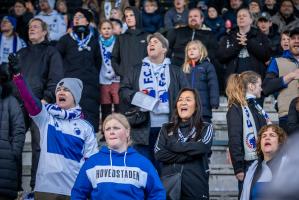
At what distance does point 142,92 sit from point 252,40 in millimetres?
2488

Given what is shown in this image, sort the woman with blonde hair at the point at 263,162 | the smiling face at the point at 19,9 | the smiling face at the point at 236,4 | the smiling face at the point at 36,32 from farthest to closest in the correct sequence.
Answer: the smiling face at the point at 236,4, the smiling face at the point at 19,9, the smiling face at the point at 36,32, the woman with blonde hair at the point at 263,162

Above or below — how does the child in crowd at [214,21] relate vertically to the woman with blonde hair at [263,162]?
above

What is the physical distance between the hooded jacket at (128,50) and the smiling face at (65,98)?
3456 millimetres

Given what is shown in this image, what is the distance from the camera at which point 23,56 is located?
10.3m

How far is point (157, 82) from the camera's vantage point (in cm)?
962

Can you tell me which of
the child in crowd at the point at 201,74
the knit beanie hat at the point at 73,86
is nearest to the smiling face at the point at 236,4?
the child in crowd at the point at 201,74

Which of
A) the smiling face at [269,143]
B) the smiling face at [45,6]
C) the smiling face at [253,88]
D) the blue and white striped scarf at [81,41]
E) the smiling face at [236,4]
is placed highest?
the smiling face at [236,4]

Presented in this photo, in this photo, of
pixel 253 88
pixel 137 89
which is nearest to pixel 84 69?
pixel 137 89

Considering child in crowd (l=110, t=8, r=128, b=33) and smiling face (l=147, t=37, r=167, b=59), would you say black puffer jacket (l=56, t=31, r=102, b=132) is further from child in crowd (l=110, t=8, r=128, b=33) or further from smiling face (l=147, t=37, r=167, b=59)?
child in crowd (l=110, t=8, r=128, b=33)

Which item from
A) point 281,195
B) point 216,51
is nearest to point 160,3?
point 216,51

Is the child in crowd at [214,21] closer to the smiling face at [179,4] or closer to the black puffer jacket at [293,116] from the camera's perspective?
the smiling face at [179,4]

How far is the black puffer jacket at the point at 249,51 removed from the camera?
11445 millimetres

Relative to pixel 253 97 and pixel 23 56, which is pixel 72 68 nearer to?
pixel 23 56

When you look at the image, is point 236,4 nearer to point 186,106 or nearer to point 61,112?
point 186,106
